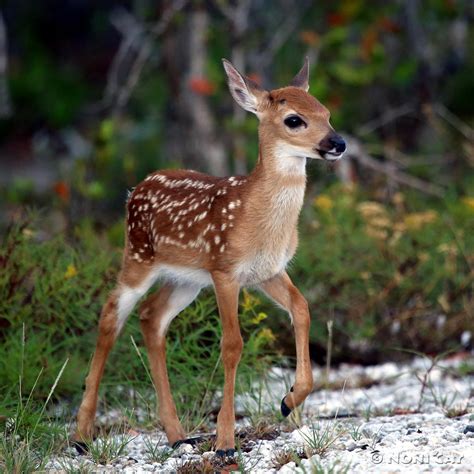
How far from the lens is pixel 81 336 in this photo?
7613mm

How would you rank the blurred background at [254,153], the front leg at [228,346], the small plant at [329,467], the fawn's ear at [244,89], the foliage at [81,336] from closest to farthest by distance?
the small plant at [329,467], the front leg at [228,346], the fawn's ear at [244,89], the foliage at [81,336], the blurred background at [254,153]

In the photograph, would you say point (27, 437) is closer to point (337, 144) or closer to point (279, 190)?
point (279, 190)

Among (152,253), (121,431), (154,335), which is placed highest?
(152,253)

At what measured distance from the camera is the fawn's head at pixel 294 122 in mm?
6008

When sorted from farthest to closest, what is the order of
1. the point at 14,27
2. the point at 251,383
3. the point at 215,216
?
the point at 14,27, the point at 251,383, the point at 215,216

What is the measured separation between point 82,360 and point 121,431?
1.01 m

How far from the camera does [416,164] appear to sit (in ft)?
42.2

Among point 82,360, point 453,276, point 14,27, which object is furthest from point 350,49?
point 14,27

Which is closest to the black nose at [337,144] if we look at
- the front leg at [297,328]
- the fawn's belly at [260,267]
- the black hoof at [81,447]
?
the fawn's belly at [260,267]

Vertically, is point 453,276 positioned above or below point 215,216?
below

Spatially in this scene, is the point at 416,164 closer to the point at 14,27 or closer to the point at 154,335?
the point at 154,335

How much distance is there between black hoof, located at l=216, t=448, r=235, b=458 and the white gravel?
0.05 metres

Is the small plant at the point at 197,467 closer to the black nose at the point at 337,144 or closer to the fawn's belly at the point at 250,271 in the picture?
the fawn's belly at the point at 250,271

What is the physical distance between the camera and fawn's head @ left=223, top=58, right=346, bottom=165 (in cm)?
601
